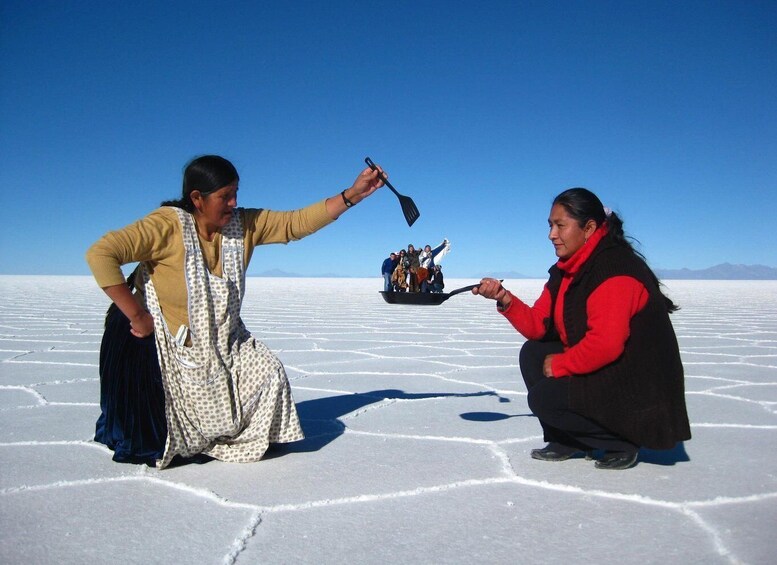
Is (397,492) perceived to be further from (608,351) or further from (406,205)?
(406,205)

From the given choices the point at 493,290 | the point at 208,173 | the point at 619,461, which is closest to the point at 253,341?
the point at 208,173

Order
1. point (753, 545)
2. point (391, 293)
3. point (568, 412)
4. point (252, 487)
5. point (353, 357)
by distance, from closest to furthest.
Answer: point (753, 545) → point (252, 487) → point (568, 412) → point (391, 293) → point (353, 357)

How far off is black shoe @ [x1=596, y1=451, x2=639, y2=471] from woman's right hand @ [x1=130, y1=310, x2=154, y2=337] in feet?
4.84

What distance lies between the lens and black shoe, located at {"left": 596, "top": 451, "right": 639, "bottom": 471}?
2.09 metres

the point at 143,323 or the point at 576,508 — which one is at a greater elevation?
the point at 143,323

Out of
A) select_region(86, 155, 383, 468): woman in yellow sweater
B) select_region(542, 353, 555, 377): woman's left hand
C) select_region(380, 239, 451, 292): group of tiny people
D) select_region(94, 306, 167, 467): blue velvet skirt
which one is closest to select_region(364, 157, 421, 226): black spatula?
select_region(86, 155, 383, 468): woman in yellow sweater

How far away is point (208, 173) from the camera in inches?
82.9

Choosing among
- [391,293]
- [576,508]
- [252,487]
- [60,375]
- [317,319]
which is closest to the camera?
[576,508]

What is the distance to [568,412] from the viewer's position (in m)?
2.10

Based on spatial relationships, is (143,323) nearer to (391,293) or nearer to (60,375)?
(391,293)

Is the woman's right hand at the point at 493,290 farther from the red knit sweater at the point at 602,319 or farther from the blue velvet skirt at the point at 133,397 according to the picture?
the blue velvet skirt at the point at 133,397

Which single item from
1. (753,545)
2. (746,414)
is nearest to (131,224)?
(753,545)

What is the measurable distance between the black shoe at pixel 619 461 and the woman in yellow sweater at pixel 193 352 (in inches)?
40.4

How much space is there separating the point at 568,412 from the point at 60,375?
3129 millimetres
